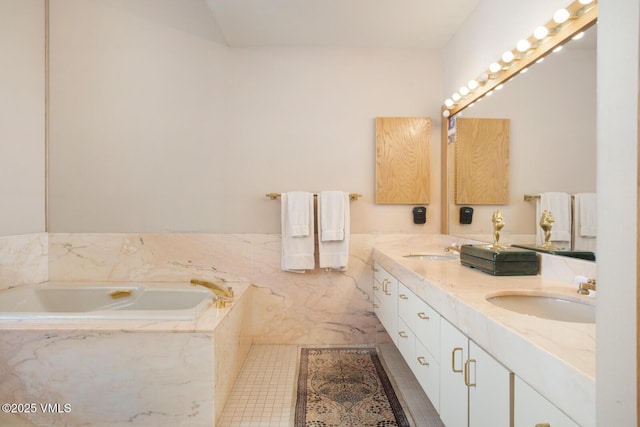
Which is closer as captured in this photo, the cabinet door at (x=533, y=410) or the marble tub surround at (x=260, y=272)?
the cabinet door at (x=533, y=410)

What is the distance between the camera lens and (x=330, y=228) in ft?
8.14

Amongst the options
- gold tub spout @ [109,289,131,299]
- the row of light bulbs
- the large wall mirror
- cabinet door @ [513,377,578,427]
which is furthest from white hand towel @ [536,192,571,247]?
gold tub spout @ [109,289,131,299]

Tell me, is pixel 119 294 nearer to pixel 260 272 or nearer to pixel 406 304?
pixel 260 272

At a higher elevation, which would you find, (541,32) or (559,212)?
(541,32)

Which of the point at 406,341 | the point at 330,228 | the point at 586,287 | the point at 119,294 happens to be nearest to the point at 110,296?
the point at 119,294

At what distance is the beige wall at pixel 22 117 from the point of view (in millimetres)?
2256

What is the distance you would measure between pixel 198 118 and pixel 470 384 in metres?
2.47

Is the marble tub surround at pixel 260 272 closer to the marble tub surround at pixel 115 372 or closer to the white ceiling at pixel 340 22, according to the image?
the marble tub surround at pixel 115 372

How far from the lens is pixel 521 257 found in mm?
1526

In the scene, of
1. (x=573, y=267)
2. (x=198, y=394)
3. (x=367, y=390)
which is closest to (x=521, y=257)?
(x=573, y=267)

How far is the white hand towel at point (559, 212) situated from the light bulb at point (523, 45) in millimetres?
718

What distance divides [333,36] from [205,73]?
103cm

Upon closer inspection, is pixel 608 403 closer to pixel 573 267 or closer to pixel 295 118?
pixel 573 267

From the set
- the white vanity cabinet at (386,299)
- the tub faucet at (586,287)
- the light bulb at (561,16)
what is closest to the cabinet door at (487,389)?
the tub faucet at (586,287)
